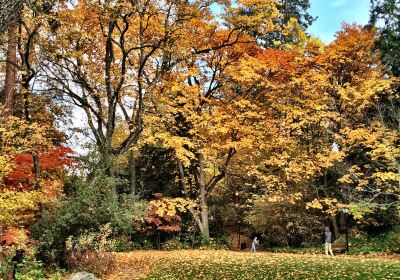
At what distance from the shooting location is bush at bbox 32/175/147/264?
40.8 ft

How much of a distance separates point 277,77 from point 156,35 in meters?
8.01

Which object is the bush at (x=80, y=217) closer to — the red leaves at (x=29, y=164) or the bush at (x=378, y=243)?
the red leaves at (x=29, y=164)

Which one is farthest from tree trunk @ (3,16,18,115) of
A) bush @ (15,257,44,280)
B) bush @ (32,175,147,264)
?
bush @ (15,257,44,280)

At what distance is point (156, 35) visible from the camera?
18.9 m

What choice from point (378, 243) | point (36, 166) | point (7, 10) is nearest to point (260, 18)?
point (36, 166)

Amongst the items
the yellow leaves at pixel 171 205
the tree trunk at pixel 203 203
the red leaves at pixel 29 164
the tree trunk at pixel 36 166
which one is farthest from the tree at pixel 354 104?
the tree trunk at pixel 36 166

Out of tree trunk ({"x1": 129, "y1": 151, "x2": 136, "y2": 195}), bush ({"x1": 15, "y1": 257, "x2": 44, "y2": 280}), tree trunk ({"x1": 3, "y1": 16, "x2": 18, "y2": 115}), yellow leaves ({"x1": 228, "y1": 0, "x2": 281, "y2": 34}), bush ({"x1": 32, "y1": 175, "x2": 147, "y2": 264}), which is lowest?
bush ({"x1": 15, "y1": 257, "x2": 44, "y2": 280})

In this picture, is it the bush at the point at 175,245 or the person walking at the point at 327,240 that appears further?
the bush at the point at 175,245

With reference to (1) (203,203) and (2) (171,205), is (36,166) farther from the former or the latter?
(1) (203,203)

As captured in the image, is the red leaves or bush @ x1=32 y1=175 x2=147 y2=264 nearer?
bush @ x1=32 y1=175 x2=147 y2=264

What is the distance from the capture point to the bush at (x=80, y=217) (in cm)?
1242

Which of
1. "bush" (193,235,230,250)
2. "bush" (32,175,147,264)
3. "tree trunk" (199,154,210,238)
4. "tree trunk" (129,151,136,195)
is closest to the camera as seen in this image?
"bush" (32,175,147,264)

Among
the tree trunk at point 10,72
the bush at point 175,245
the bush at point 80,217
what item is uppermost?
the tree trunk at point 10,72

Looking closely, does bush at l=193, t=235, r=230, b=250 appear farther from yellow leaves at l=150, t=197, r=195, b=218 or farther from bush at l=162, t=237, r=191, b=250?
yellow leaves at l=150, t=197, r=195, b=218
